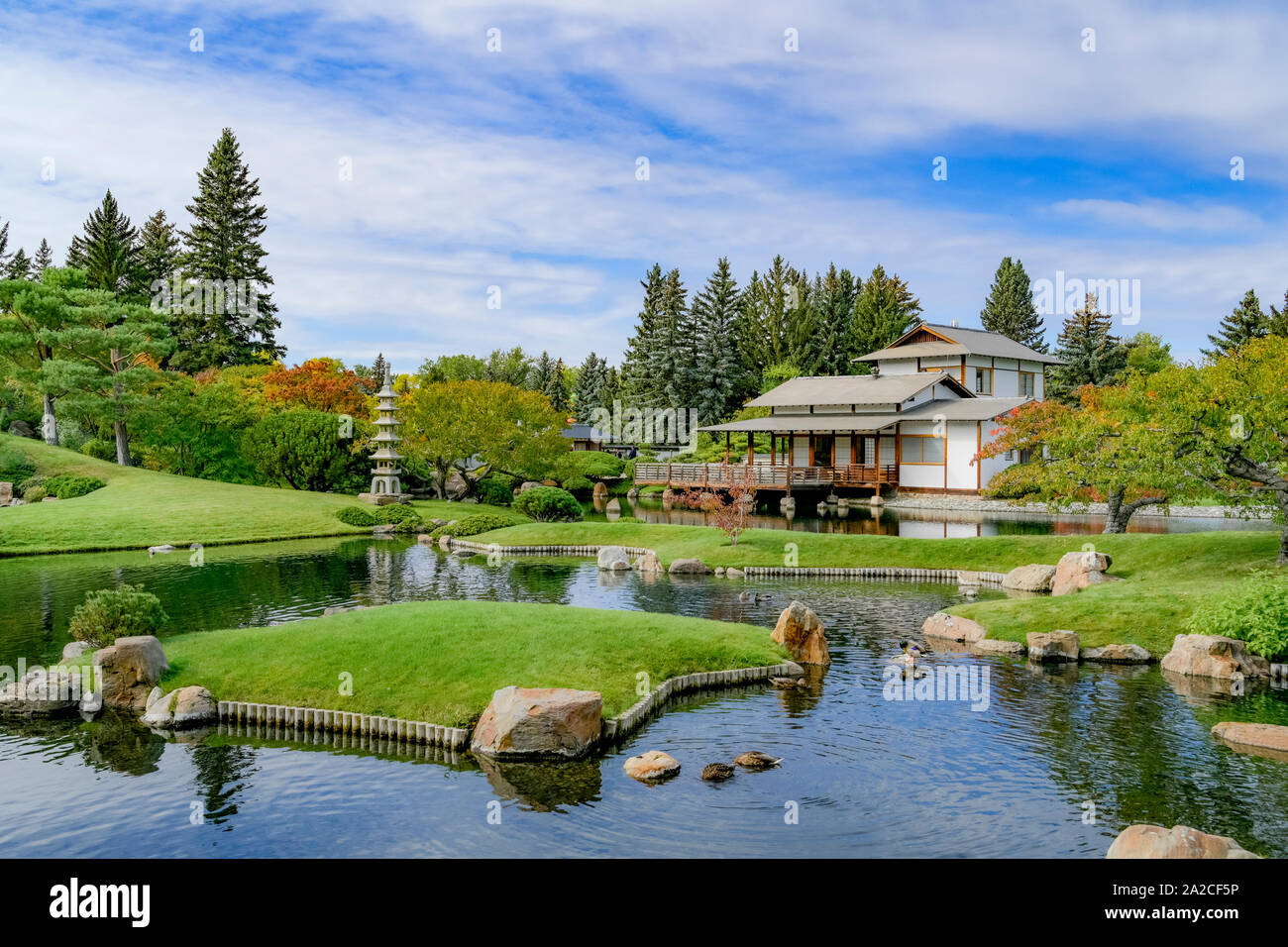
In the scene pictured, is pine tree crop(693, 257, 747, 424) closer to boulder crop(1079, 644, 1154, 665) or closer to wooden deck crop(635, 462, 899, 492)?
wooden deck crop(635, 462, 899, 492)

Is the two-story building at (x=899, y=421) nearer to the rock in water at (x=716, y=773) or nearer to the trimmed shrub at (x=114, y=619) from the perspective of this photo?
the trimmed shrub at (x=114, y=619)

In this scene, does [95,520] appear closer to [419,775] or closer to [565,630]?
[565,630]

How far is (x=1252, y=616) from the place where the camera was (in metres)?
21.2

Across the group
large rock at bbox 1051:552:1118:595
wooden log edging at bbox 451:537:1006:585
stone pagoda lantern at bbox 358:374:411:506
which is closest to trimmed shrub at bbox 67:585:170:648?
wooden log edging at bbox 451:537:1006:585

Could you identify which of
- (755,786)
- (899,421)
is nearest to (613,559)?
(755,786)

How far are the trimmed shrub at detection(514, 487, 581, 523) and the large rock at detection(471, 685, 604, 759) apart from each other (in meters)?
33.5

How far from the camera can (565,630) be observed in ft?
68.5

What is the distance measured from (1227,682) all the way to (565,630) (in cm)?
1369

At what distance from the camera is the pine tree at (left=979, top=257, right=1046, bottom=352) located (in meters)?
104

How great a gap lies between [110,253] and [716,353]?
5121 cm

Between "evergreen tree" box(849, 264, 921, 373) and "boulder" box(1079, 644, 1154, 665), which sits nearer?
"boulder" box(1079, 644, 1154, 665)

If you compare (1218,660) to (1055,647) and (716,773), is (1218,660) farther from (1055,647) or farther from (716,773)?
(716,773)
